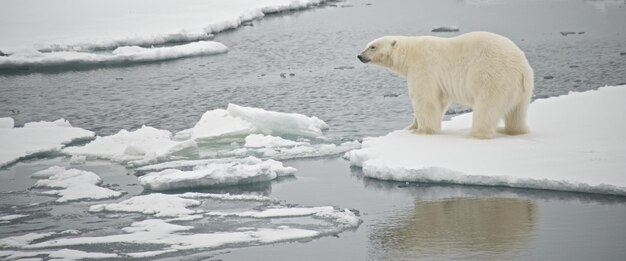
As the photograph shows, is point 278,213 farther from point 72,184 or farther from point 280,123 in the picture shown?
point 280,123

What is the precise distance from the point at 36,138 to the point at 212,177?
362 cm

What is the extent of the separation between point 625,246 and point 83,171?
214 inches

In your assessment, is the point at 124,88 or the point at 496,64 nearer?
the point at 496,64

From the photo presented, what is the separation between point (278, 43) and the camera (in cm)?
1989

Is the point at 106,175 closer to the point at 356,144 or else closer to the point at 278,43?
the point at 356,144

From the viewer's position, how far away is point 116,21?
76.4 ft

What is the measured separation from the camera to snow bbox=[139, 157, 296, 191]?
29.8 ft

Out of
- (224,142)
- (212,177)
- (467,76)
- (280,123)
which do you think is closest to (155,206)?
(212,177)

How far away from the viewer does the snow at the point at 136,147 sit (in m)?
10.4

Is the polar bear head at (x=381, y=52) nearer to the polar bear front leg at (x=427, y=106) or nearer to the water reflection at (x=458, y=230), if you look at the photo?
the polar bear front leg at (x=427, y=106)

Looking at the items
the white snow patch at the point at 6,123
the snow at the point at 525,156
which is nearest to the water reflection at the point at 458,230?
the snow at the point at 525,156

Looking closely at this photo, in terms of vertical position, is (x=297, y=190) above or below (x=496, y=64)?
below

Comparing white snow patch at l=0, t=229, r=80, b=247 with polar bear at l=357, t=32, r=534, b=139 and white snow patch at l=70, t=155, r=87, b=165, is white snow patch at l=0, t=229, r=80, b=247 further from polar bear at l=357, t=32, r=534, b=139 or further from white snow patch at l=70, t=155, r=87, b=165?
polar bear at l=357, t=32, r=534, b=139

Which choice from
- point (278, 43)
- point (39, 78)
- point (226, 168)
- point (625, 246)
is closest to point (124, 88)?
point (39, 78)
